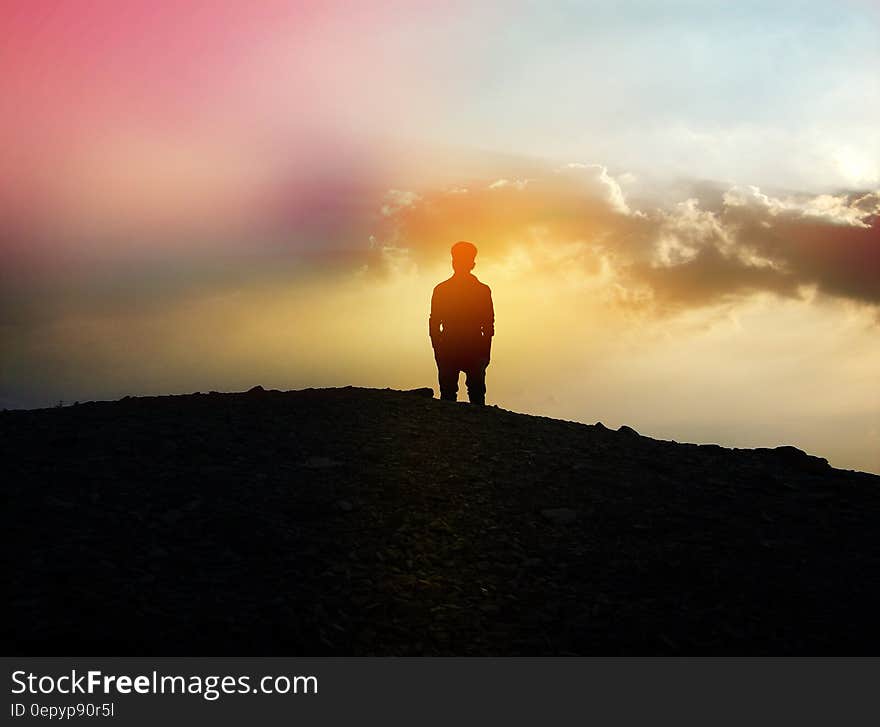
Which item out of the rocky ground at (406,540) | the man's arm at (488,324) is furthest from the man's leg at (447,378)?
the rocky ground at (406,540)

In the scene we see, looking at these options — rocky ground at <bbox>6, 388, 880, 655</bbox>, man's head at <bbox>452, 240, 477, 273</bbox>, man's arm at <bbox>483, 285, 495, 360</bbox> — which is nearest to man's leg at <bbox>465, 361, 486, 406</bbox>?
man's arm at <bbox>483, 285, 495, 360</bbox>

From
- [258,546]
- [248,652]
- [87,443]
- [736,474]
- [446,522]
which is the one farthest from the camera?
[736,474]

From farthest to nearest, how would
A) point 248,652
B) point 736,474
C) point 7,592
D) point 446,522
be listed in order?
point 736,474 < point 446,522 < point 7,592 < point 248,652

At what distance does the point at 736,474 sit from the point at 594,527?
15.1 feet

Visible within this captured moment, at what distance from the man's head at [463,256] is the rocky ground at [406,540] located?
5.17 meters

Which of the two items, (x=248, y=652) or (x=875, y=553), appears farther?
(x=875, y=553)

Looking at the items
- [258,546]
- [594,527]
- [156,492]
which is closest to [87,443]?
[156,492]

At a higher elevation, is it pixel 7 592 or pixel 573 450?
pixel 573 450

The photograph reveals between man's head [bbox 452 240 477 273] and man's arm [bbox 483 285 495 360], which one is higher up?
man's head [bbox 452 240 477 273]

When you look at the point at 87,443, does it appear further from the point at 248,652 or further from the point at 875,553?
the point at 875,553

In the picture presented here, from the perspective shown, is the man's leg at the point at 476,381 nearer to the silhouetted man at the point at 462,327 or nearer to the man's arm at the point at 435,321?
the silhouetted man at the point at 462,327

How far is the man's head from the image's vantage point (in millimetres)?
20750

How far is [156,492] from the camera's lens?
39.7 ft

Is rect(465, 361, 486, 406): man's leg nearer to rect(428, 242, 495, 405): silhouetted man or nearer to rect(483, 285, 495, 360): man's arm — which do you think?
rect(428, 242, 495, 405): silhouetted man
